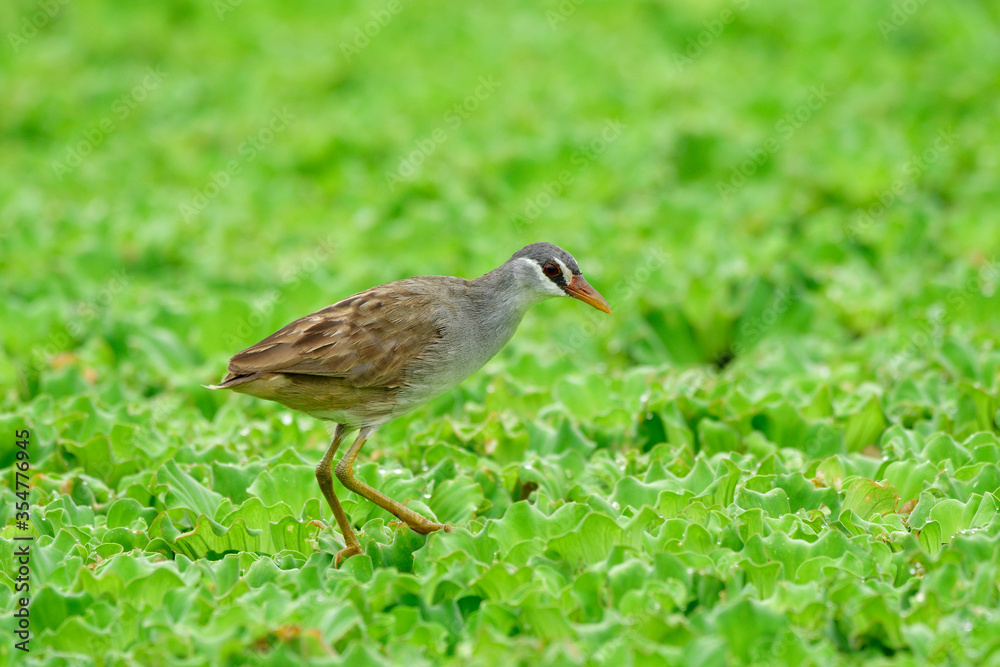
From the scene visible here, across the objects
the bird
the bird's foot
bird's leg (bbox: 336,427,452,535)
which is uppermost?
the bird

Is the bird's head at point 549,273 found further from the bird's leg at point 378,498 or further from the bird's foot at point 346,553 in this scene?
the bird's foot at point 346,553

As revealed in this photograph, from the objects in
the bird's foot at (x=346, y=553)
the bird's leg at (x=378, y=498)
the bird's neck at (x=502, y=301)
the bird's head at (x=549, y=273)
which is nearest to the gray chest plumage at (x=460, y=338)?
the bird's neck at (x=502, y=301)

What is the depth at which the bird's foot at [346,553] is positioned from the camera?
4.26 m

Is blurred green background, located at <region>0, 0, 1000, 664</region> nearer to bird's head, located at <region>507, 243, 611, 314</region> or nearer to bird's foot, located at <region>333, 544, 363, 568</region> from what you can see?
bird's foot, located at <region>333, 544, 363, 568</region>

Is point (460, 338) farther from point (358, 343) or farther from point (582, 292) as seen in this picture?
point (582, 292)

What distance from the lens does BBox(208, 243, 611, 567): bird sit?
14.8 feet

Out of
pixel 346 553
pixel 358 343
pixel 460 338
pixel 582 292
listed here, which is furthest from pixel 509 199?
pixel 346 553

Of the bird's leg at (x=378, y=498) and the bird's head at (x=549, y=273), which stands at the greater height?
the bird's head at (x=549, y=273)

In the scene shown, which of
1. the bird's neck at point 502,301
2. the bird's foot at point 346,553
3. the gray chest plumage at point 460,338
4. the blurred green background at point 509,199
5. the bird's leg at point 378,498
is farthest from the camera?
the blurred green background at point 509,199

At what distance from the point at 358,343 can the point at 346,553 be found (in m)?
0.83

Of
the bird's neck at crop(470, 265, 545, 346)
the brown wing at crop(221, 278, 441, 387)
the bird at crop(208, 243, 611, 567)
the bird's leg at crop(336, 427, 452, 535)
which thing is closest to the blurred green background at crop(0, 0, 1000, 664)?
the bird's leg at crop(336, 427, 452, 535)

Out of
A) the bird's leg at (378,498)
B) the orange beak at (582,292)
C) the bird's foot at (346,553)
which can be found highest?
the orange beak at (582,292)

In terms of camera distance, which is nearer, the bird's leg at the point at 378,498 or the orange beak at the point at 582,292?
the bird's leg at the point at 378,498

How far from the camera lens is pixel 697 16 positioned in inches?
467
